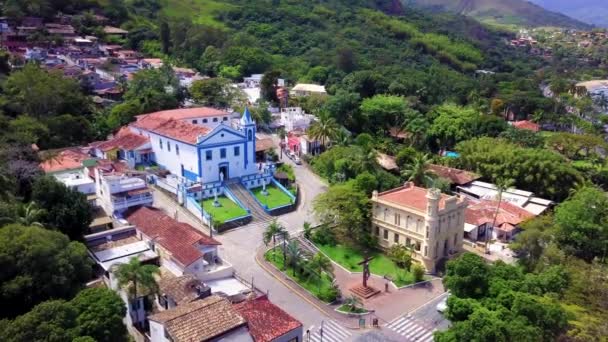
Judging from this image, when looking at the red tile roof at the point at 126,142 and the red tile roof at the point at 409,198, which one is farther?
the red tile roof at the point at 126,142

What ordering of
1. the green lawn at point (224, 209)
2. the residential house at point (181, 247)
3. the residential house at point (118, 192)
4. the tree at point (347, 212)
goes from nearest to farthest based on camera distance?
the residential house at point (181, 247) → the residential house at point (118, 192) → the tree at point (347, 212) → the green lawn at point (224, 209)

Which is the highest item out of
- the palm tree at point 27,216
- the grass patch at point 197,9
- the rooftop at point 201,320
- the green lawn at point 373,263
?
the grass patch at point 197,9

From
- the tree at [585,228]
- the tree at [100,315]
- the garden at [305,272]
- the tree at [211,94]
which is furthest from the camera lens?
the tree at [211,94]

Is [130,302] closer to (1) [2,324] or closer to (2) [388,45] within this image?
(1) [2,324]

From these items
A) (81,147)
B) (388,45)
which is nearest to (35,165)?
(81,147)

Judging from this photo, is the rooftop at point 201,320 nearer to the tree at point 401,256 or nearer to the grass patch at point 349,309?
the grass patch at point 349,309

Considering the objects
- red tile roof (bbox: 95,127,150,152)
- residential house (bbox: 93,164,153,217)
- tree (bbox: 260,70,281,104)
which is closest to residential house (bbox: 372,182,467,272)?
residential house (bbox: 93,164,153,217)

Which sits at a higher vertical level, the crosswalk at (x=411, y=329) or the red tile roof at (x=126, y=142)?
the red tile roof at (x=126, y=142)

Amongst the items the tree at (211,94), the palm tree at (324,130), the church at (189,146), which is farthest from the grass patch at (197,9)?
the church at (189,146)
